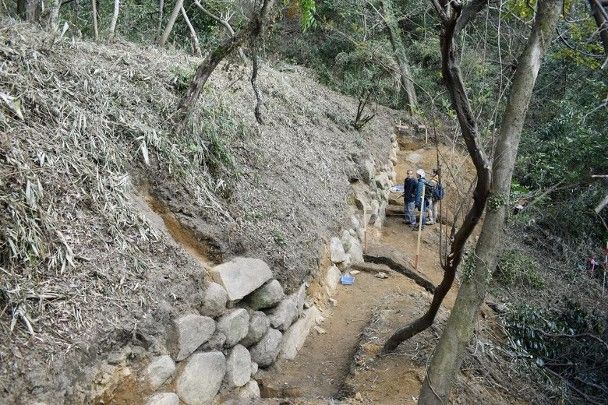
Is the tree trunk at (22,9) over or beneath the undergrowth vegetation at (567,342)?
over

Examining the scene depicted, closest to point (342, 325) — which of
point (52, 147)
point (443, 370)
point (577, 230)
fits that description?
point (443, 370)

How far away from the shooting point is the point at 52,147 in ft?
14.2

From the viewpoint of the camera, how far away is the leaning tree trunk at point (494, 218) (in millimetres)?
4219

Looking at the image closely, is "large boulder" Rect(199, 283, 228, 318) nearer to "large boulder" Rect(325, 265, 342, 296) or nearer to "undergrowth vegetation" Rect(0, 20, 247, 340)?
"undergrowth vegetation" Rect(0, 20, 247, 340)

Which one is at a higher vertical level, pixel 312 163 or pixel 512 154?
pixel 512 154

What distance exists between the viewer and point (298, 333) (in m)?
6.33

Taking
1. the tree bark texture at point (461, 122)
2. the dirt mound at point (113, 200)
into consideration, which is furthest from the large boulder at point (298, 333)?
the tree bark texture at point (461, 122)

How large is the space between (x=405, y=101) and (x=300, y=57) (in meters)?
3.93

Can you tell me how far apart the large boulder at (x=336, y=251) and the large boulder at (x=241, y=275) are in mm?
2371

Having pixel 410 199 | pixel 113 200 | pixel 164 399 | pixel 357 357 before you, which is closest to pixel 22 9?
pixel 113 200

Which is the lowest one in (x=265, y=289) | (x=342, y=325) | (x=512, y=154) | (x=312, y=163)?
(x=342, y=325)

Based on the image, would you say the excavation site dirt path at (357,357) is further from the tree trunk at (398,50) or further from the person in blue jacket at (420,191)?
the tree trunk at (398,50)

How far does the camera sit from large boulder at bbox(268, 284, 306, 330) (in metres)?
5.71

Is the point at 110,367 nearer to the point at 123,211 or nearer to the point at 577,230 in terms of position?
the point at 123,211
